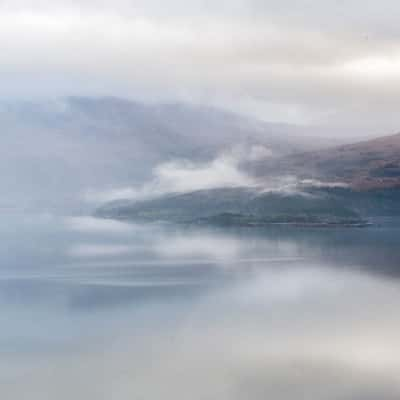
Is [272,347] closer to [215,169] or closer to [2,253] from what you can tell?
[2,253]

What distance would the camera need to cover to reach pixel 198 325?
1733 cm

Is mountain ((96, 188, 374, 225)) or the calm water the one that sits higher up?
mountain ((96, 188, 374, 225))

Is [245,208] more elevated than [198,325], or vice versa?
[245,208]

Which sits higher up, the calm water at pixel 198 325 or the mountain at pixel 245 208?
the mountain at pixel 245 208

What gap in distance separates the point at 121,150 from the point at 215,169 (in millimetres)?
42403

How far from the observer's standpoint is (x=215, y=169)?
300 feet

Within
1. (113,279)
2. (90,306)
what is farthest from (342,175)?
(90,306)

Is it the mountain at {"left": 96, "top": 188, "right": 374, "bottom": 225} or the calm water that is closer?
the calm water

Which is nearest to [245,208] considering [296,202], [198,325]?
[296,202]

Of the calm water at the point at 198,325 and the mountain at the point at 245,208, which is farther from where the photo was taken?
the mountain at the point at 245,208

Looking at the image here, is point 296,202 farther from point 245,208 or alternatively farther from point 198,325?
point 198,325

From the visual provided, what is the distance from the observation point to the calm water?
12453 millimetres

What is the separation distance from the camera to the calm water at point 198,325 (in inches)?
490

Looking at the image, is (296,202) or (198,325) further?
(296,202)
